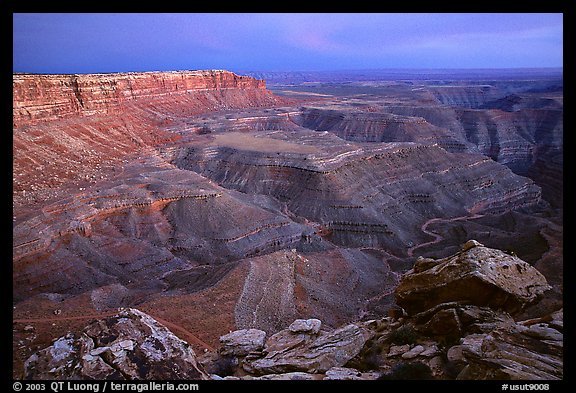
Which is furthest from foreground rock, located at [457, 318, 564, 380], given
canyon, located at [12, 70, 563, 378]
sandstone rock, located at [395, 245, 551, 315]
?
canyon, located at [12, 70, 563, 378]

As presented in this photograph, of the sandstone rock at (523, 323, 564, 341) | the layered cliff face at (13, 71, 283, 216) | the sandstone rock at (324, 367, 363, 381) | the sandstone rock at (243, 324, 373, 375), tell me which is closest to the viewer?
the sandstone rock at (523, 323, 564, 341)

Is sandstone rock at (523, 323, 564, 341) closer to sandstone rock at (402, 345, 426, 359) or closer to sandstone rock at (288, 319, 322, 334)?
sandstone rock at (402, 345, 426, 359)

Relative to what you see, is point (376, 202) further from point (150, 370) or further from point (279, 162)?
point (150, 370)

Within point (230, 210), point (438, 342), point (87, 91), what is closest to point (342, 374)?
point (438, 342)

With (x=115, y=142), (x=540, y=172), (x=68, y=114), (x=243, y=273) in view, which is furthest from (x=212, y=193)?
(x=540, y=172)

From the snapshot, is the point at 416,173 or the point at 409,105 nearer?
the point at 416,173

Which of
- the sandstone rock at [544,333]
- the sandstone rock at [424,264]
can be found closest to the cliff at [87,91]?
the sandstone rock at [424,264]
